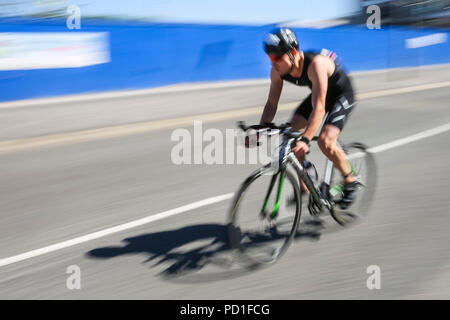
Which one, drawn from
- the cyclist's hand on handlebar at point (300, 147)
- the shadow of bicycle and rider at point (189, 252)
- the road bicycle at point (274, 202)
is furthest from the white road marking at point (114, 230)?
the cyclist's hand on handlebar at point (300, 147)

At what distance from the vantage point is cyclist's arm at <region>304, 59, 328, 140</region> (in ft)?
13.1

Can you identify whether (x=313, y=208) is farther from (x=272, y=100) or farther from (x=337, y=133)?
(x=272, y=100)

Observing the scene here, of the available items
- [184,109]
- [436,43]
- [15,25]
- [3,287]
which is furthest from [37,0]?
[436,43]

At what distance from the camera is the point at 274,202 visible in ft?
13.4

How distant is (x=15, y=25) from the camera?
962 centimetres

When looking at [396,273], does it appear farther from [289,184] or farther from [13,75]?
[13,75]

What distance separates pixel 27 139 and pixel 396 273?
6.94m

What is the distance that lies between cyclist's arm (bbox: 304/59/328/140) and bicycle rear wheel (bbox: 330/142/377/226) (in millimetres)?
880

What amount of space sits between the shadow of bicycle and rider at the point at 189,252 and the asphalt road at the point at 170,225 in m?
0.01

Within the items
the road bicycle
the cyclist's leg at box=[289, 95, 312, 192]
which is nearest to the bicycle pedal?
the road bicycle

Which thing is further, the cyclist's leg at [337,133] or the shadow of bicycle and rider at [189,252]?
the cyclist's leg at [337,133]

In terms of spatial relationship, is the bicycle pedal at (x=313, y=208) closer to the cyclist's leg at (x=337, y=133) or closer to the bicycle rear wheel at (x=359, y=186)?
the bicycle rear wheel at (x=359, y=186)

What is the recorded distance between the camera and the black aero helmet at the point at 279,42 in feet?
12.6

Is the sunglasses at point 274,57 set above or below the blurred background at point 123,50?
below
